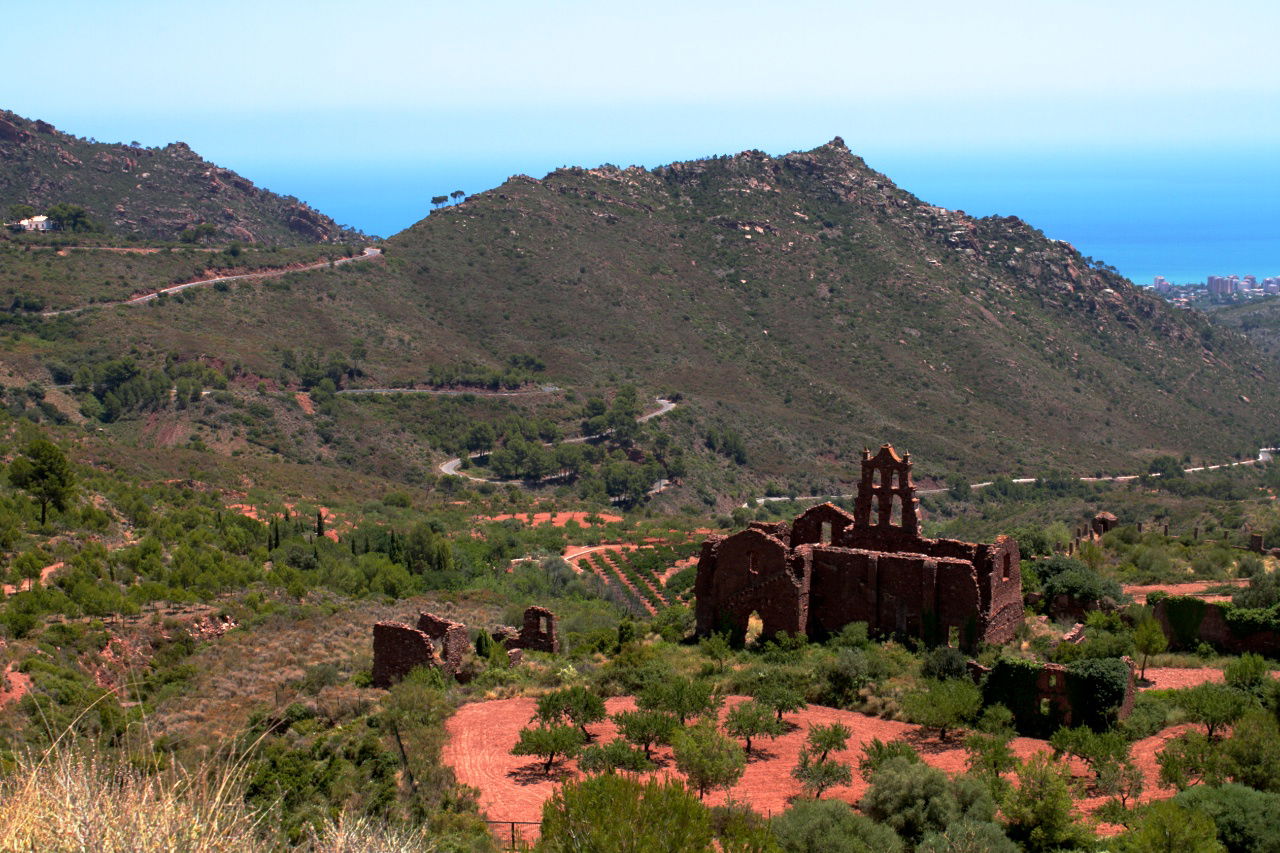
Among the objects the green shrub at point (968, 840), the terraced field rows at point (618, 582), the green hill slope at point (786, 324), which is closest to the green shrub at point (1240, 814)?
the green shrub at point (968, 840)

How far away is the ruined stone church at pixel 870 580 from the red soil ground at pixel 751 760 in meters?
3.81

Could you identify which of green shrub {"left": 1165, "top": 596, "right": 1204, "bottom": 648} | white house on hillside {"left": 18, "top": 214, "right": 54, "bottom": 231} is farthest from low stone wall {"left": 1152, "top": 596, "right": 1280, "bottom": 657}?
white house on hillside {"left": 18, "top": 214, "right": 54, "bottom": 231}

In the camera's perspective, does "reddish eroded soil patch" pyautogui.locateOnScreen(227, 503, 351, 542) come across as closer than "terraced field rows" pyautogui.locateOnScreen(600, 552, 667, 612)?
No

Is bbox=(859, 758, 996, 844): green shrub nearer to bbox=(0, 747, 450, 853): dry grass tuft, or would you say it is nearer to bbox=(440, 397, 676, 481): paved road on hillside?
bbox=(0, 747, 450, 853): dry grass tuft

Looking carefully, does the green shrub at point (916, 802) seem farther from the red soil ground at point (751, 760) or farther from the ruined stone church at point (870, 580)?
the ruined stone church at point (870, 580)

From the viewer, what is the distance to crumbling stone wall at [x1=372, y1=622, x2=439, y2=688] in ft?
96.9

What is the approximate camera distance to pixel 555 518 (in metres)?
67.1

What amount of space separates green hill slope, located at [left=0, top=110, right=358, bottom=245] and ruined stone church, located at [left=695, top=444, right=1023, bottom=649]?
4426 inches

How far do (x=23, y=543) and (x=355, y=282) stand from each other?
69.9 m

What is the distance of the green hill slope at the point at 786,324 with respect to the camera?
91188 millimetres

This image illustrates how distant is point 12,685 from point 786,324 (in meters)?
87.3

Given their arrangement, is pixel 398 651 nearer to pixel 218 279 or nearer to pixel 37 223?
pixel 218 279

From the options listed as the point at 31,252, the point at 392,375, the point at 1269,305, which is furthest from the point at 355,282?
the point at 1269,305

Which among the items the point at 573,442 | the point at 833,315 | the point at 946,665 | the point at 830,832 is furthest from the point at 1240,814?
the point at 833,315
